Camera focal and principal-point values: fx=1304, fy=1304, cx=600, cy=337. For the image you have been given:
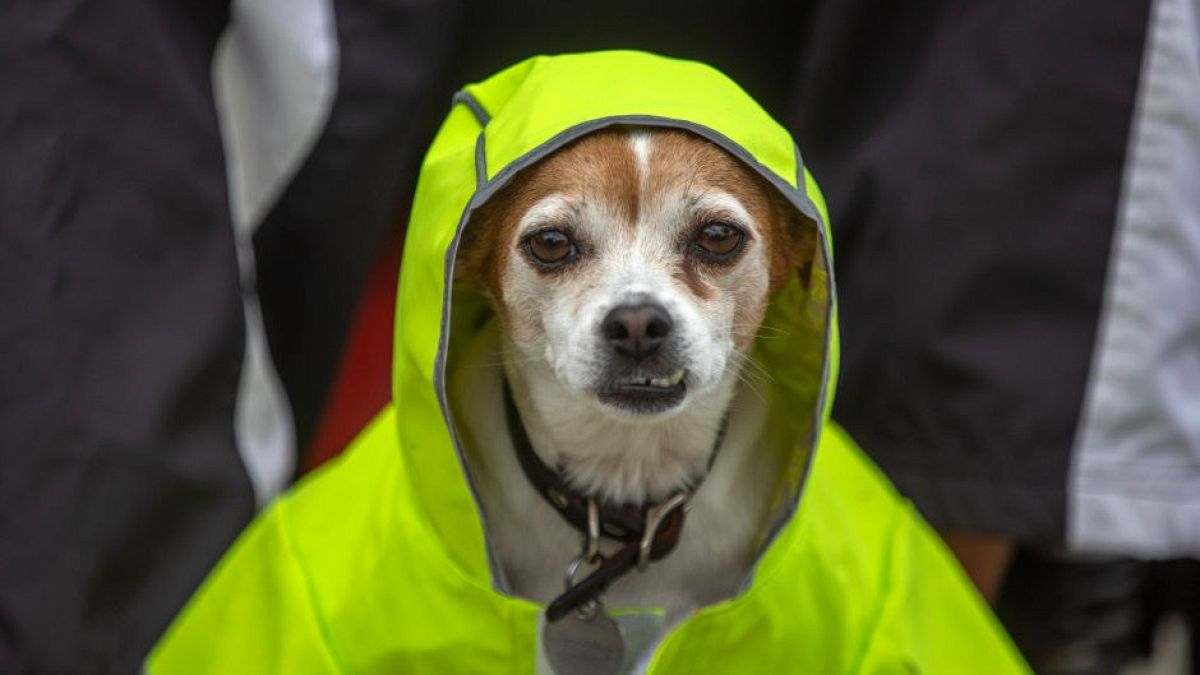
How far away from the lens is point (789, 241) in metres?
1.70

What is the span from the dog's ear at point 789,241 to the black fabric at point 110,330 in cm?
95

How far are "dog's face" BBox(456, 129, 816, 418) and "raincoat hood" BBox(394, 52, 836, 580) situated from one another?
3.2 inches

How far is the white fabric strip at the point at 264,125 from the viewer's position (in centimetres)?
217

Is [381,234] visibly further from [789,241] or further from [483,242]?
[789,241]

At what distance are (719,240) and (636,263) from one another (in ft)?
0.38

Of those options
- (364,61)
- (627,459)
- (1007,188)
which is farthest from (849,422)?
(364,61)

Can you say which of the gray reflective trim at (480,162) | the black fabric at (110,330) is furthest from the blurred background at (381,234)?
the gray reflective trim at (480,162)

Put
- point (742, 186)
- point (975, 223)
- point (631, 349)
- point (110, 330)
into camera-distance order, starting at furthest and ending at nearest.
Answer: point (975, 223), point (110, 330), point (742, 186), point (631, 349)

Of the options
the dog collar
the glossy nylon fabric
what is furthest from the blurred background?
the dog collar

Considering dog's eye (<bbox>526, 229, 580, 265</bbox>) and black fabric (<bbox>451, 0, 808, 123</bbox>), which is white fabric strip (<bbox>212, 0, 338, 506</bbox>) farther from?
dog's eye (<bbox>526, 229, 580, 265</bbox>)

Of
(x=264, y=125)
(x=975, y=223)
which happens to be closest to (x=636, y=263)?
(x=975, y=223)

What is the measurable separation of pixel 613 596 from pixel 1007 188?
0.98m

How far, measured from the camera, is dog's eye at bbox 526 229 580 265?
5.29ft

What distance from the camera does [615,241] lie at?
63.4 inches
